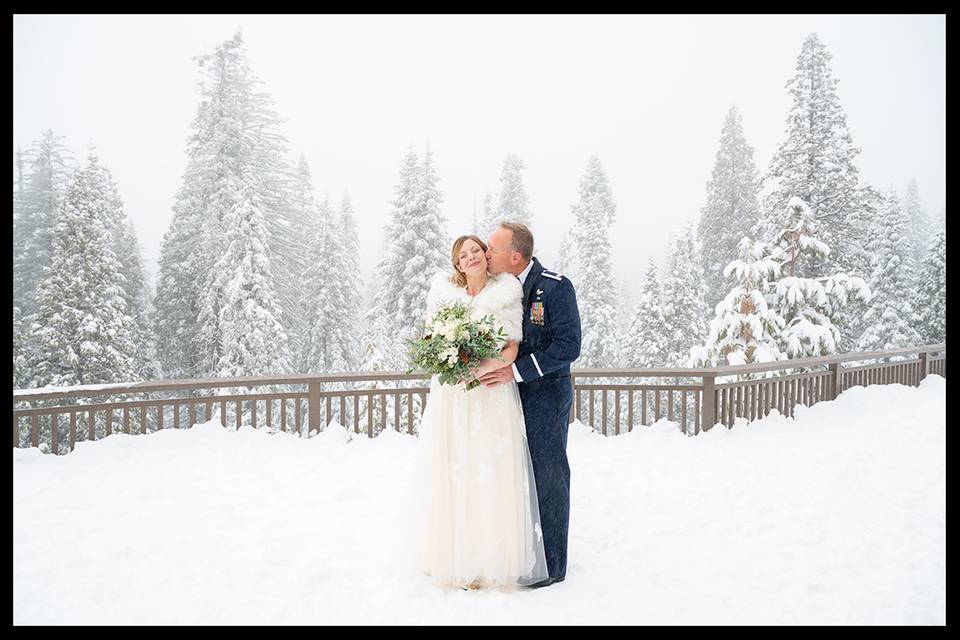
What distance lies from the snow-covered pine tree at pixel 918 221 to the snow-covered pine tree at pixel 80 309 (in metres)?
31.5

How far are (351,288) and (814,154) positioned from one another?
569 inches

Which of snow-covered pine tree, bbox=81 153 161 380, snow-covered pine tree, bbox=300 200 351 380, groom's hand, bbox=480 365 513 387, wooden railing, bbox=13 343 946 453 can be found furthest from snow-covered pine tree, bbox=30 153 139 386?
groom's hand, bbox=480 365 513 387

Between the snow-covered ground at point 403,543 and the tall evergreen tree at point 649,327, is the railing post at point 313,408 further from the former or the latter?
the tall evergreen tree at point 649,327

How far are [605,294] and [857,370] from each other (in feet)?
39.7

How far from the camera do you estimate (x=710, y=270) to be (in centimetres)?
2214

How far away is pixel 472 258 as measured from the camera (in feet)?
10.0

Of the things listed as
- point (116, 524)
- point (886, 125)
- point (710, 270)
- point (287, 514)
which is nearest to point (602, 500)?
point (287, 514)

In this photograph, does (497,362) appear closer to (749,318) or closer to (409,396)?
(409,396)

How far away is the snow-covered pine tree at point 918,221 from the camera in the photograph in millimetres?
27469

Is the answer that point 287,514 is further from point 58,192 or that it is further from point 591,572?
point 58,192

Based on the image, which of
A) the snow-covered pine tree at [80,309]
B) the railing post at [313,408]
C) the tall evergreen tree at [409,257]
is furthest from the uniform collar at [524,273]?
the snow-covered pine tree at [80,309]

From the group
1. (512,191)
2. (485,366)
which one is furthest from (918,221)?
(485,366)

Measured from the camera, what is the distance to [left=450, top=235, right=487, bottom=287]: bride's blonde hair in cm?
306

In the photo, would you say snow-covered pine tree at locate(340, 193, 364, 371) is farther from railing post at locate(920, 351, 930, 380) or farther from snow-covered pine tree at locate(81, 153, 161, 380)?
railing post at locate(920, 351, 930, 380)
